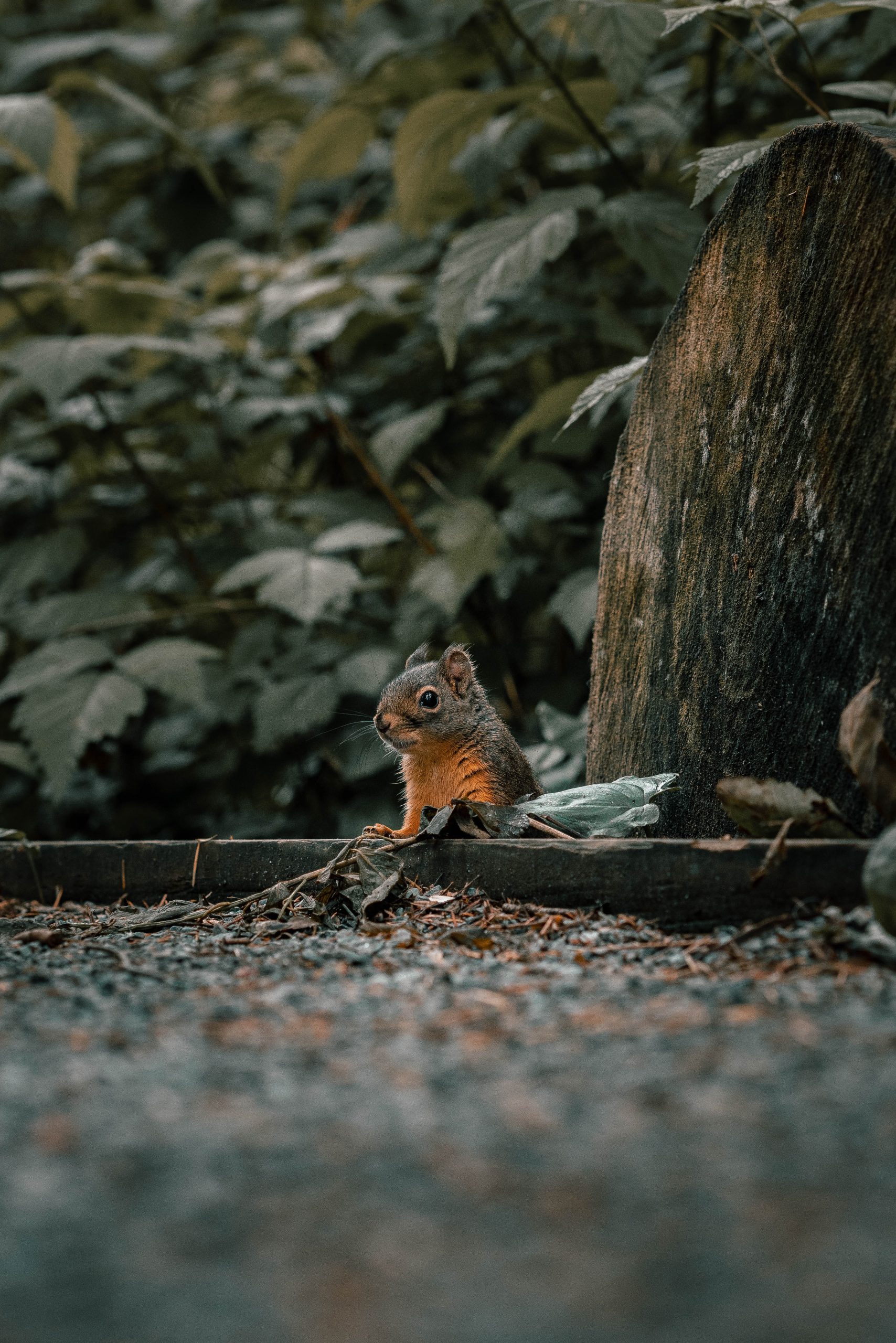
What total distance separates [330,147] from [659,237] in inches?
58.9

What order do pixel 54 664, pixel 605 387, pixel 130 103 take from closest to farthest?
pixel 605 387, pixel 54 664, pixel 130 103

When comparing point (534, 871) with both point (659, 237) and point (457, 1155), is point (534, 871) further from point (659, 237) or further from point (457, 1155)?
point (659, 237)

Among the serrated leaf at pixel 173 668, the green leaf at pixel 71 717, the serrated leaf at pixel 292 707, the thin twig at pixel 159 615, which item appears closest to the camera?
the green leaf at pixel 71 717

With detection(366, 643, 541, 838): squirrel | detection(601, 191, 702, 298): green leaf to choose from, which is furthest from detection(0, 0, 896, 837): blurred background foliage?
detection(366, 643, 541, 838): squirrel

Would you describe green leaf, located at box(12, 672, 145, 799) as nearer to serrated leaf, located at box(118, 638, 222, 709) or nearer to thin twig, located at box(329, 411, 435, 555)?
serrated leaf, located at box(118, 638, 222, 709)

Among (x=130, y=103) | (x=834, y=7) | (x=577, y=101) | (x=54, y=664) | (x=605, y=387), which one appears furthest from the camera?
(x=130, y=103)

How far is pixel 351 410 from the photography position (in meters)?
4.43

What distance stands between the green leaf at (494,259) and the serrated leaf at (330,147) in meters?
1.24

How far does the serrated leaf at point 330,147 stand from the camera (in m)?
3.92

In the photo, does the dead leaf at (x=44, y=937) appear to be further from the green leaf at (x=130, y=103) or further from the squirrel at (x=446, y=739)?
the green leaf at (x=130, y=103)

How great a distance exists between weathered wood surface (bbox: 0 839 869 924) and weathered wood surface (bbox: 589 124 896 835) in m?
0.25

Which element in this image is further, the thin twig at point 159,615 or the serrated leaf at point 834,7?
the thin twig at point 159,615

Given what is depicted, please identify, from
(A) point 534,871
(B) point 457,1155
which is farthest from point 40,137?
(B) point 457,1155

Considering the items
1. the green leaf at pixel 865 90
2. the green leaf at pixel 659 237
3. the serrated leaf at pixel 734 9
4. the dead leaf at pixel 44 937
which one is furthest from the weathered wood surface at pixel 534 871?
the green leaf at pixel 659 237
